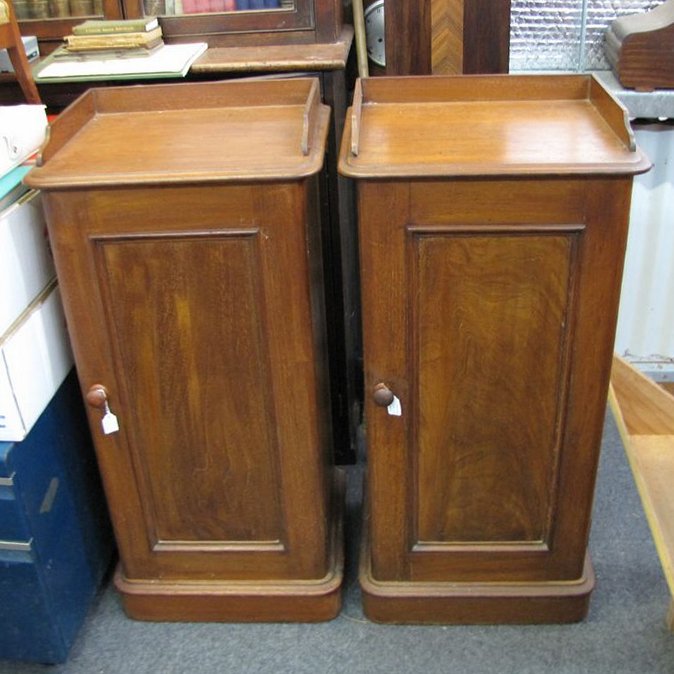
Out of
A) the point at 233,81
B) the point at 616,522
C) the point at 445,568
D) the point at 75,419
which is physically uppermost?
the point at 233,81

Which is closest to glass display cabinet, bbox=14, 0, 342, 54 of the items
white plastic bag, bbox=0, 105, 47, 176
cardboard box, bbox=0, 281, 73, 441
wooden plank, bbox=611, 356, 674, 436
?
white plastic bag, bbox=0, 105, 47, 176

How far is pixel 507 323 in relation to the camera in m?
1.37

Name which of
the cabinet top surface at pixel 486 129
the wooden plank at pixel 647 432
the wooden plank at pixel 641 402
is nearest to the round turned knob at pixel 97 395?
the cabinet top surface at pixel 486 129

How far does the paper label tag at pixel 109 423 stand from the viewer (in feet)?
4.86

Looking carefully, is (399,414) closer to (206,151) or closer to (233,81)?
(206,151)

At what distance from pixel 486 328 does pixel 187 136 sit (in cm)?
62

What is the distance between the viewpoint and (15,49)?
5.42 feet

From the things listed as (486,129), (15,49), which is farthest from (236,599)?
(15,49)

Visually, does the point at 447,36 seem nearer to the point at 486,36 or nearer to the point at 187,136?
the point at 486,36

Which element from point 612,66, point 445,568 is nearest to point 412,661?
point 445,568

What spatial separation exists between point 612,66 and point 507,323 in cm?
95

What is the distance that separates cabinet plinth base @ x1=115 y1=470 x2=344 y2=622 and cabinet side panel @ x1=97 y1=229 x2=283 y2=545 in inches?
4.2

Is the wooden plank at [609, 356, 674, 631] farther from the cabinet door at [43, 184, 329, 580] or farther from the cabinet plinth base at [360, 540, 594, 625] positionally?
the cabinet door at [43, 184, 329, 580]

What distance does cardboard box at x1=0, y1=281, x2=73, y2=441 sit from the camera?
1.36 meters
